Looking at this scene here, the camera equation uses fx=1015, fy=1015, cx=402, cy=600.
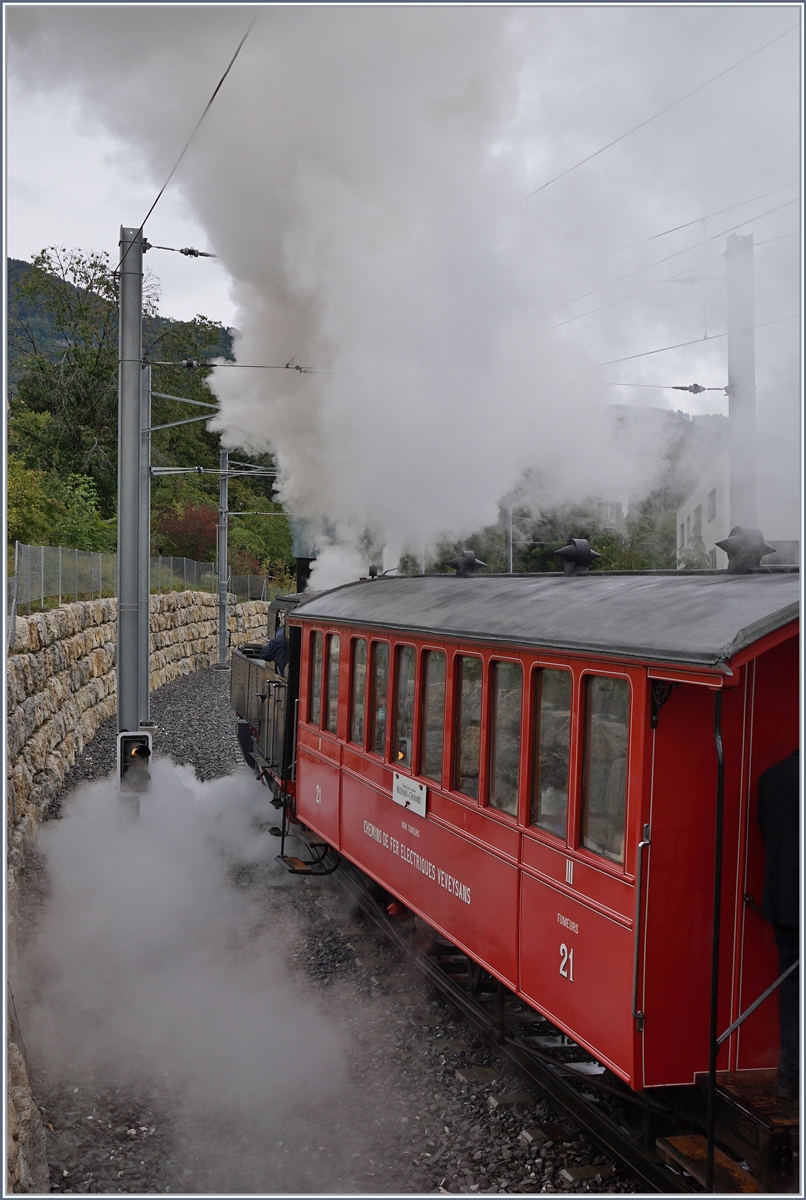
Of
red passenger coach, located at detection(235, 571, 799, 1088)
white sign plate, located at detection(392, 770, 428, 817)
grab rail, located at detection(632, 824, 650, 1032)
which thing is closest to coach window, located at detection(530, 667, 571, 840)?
red passenger coach, located at detection(235, 571, 799, 1088)

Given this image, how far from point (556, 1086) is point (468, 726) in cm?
203

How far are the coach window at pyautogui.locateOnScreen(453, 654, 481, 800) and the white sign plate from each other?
0.51m

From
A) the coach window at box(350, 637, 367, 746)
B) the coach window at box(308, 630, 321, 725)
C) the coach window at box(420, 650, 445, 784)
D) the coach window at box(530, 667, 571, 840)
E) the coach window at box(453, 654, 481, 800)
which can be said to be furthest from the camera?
the coach window at box(308, 630, 321, 725)

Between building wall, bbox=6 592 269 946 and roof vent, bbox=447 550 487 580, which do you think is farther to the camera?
building wall, bbox=6 592 269 946

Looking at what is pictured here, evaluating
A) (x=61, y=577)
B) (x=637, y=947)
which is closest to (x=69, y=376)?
(x=61, y=577)

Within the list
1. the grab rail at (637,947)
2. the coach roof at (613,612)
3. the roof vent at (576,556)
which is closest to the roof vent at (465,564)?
the coach roof at (613,612)

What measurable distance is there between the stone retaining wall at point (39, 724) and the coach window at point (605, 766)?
2.78 meters

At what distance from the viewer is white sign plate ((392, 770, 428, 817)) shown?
6.74m

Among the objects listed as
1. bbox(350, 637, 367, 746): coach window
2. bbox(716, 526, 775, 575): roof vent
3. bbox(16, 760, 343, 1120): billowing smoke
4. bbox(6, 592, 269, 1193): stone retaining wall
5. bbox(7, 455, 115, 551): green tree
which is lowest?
bbox(16, 760, 343, 1120): billowing smoke

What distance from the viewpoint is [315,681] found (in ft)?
31.4

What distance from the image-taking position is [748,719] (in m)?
4.35

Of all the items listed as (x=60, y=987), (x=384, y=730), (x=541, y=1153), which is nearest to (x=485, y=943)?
(x=541, y=1153)

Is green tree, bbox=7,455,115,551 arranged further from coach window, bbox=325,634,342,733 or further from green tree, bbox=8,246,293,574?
coach window, bbox=325,634,342,733

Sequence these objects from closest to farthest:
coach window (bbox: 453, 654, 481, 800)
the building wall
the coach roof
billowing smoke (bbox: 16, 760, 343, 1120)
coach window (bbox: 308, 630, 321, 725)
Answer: the coach roof → coach window (bbox: 453, 654, 481, 800) → billowing smoke (bbox: 16, 760, 343, 1120) → coach window (bbox: 308, 630, 321, 725) → the building wall
